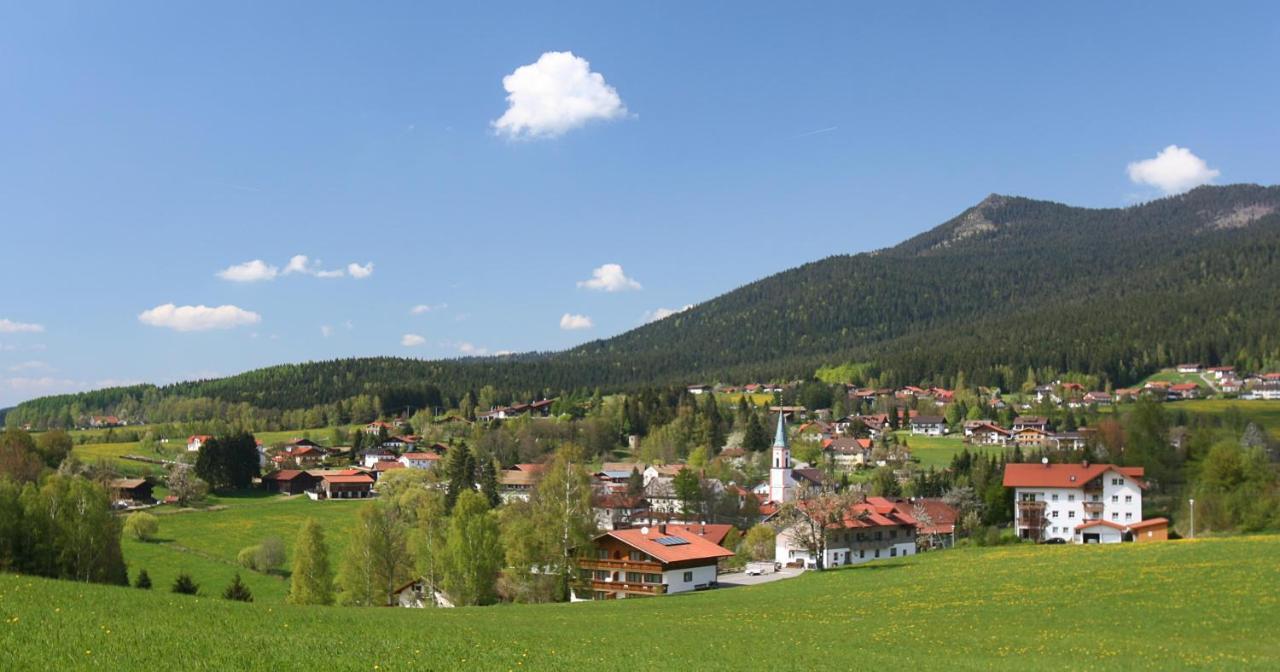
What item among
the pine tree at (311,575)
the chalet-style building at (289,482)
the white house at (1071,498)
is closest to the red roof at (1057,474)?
the white house at (1071,498)

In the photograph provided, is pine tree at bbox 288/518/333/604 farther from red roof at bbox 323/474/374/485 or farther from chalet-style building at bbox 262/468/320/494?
chalet-style building at bbox 262/468/320/494

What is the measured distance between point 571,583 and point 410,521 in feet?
126

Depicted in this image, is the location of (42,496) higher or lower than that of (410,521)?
higher

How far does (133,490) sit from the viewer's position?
99.8 m

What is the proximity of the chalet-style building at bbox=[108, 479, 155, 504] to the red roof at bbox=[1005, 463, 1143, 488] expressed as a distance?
89.6 meters

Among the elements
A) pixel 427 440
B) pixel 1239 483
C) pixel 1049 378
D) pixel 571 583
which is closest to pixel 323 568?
pixel 571 583

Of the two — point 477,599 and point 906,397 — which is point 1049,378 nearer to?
point 906,397

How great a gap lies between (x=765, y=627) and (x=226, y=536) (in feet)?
224

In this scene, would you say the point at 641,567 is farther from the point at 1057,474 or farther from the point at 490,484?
the point at 490,484

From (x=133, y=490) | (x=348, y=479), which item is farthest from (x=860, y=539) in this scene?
(x=133, y=490)

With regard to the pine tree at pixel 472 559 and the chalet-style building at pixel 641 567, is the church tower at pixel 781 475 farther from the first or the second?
the pine tree at pixel 472 559

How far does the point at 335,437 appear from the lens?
6516 inches

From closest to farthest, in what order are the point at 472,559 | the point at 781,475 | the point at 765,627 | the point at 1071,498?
1. the point at 765,627
2. the point at 472,559
3. the point at 1071,498
4. the point at 781,475

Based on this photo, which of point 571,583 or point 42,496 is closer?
point 42,496
